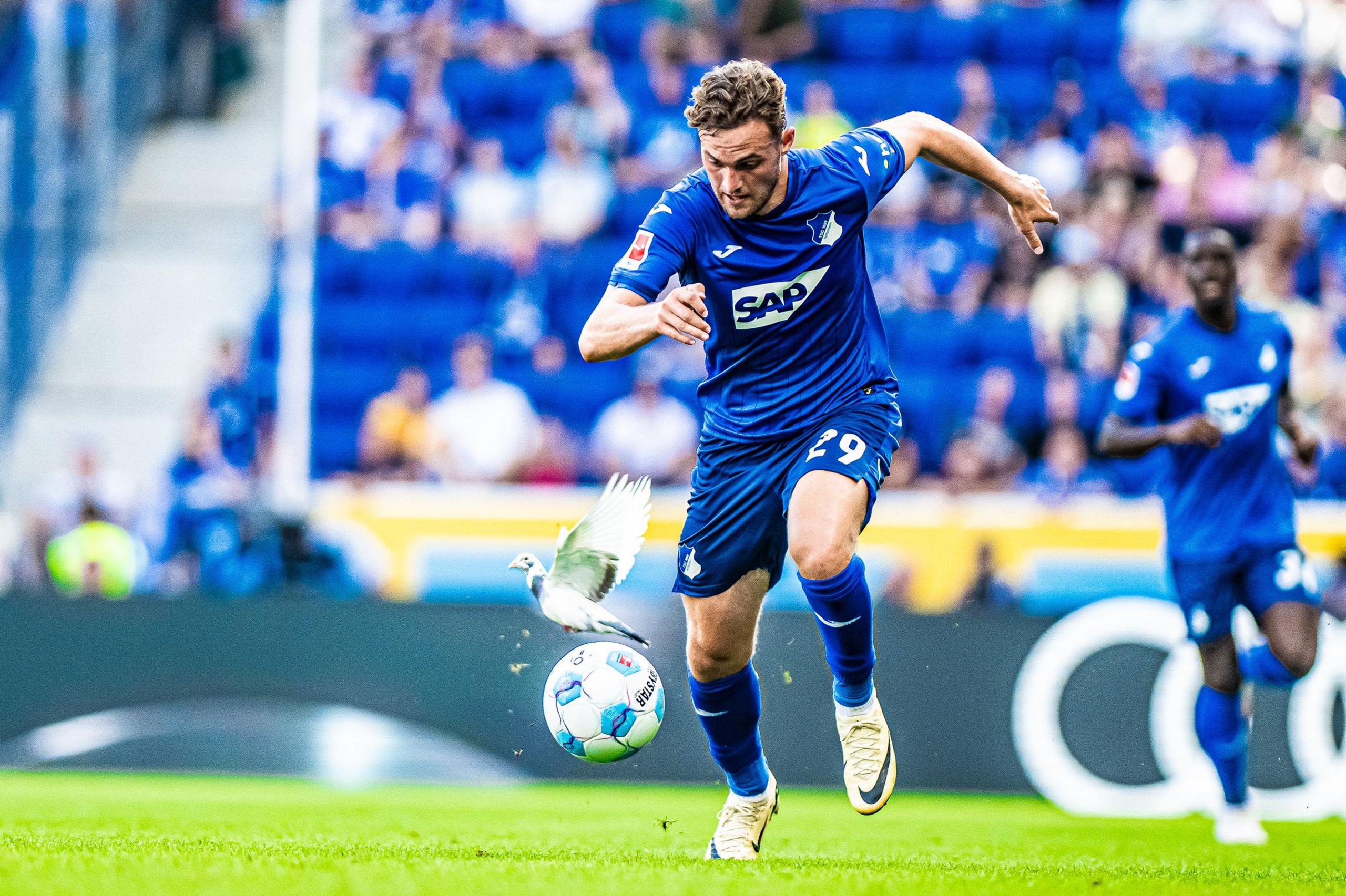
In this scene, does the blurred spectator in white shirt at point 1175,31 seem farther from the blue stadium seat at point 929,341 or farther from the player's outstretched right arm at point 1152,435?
the player's outstretched right arm at point 1152,435

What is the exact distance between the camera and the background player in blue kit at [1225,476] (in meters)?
7.70

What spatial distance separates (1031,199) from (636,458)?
674 cm

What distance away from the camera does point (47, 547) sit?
41.3 ft

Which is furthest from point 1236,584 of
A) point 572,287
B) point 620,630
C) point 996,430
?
point 572,287

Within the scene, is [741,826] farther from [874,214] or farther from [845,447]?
[874,214]

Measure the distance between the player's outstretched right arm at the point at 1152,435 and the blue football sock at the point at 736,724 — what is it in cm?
238

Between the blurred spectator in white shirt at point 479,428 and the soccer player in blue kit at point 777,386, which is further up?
the soccer player in blue kit at point 777,386

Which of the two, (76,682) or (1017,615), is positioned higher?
(1017,615)

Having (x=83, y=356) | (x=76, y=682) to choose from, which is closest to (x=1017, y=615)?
(x=76, y=682)

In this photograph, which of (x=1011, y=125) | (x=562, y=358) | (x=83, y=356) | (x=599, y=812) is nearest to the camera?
(x=599, y=812)

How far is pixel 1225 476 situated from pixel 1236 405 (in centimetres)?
32

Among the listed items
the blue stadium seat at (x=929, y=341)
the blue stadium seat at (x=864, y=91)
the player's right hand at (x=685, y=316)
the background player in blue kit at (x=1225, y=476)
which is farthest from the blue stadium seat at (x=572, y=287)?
the player's right hand at (x=685, y=316)

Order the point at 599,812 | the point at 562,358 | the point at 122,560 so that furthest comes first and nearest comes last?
the point at 562,358
the point at 122,560
the point at 599,812

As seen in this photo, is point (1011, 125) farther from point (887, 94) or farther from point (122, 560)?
point (122, 560)
